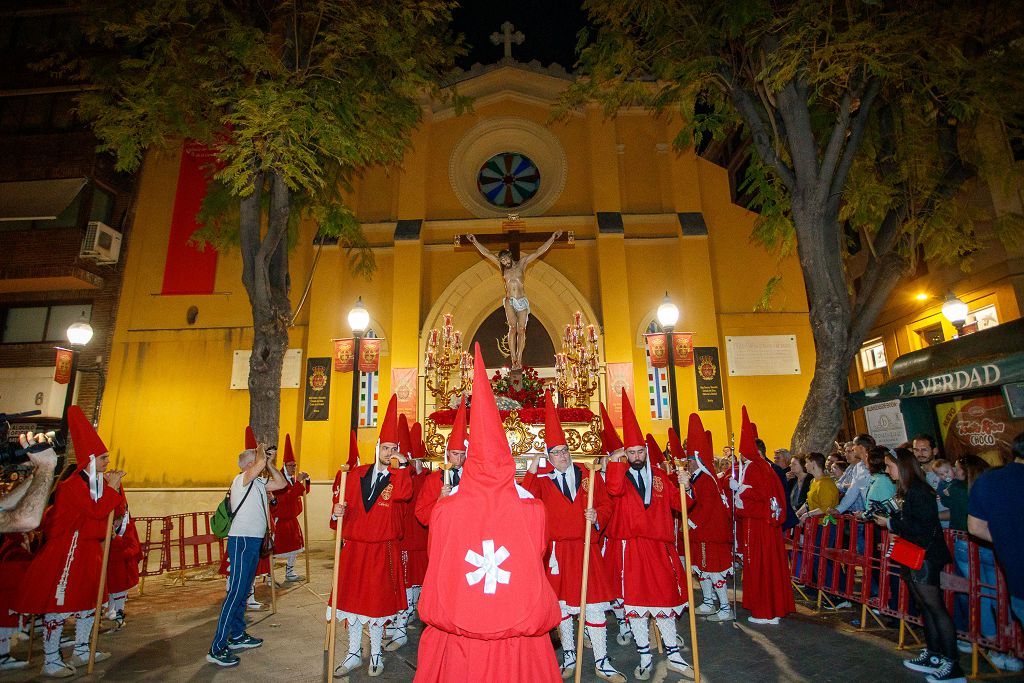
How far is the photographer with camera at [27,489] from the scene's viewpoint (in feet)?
17.5

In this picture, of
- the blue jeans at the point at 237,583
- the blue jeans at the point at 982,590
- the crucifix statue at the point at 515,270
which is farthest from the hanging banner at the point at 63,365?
the blue jeans at the point at 982,590

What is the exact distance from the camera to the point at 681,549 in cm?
790

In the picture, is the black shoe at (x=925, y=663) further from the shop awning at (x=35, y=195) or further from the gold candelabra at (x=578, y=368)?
the shop awning at (x=35, y=195)

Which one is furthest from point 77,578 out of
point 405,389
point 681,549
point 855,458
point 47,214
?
→ point 47,214

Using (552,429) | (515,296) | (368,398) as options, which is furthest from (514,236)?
(552,429)

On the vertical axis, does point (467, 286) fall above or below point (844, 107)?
below

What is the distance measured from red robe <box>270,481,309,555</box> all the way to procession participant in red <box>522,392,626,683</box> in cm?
513

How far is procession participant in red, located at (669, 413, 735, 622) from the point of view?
643 centimetres

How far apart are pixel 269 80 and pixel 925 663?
1136 cm

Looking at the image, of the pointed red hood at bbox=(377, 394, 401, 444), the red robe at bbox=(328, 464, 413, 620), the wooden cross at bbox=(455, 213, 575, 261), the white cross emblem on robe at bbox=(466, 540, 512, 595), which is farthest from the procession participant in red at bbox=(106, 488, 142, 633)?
the wooden cross at bbox=(455, 213, 575, 261)

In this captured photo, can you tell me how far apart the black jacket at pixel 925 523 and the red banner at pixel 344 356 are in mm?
11618

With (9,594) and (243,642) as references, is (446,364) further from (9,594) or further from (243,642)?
(9,594)

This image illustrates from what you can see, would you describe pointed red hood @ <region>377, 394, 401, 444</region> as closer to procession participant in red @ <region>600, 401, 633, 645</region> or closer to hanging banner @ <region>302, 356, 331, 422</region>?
procession participant in red @ <region>600, 401, 633, 645</region>

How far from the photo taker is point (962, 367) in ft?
27.9
